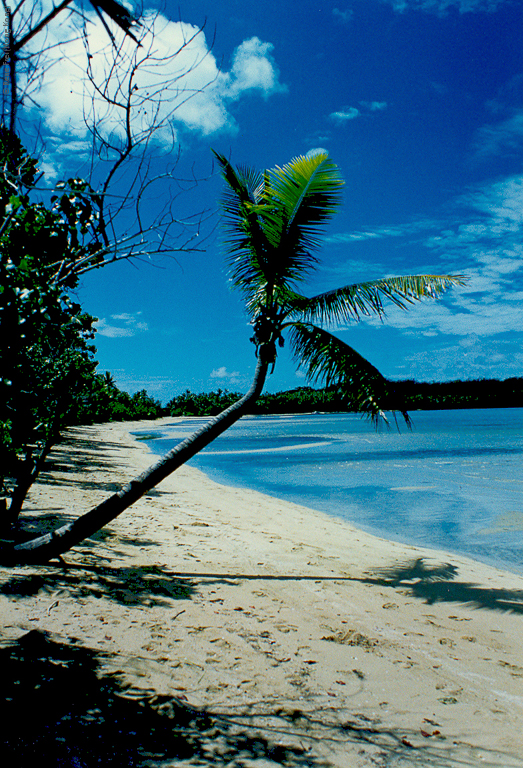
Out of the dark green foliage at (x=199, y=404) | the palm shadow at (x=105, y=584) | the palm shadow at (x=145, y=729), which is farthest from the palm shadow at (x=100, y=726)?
the dark green foliage at (x=199, y=404)

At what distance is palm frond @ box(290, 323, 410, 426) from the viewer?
7008mm

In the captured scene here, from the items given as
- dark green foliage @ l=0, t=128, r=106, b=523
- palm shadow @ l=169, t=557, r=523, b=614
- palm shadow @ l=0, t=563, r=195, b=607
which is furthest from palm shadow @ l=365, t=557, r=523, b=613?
dark green foliage @ l=0, t=128, r=106, b=523

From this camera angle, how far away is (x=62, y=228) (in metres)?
3.65

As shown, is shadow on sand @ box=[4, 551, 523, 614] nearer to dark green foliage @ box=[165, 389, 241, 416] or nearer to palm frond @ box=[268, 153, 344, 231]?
palm frond @ box=[268, 153, 344, 231]

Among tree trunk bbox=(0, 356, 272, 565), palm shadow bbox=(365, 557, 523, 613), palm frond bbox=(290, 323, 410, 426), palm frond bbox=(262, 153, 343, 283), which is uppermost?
palm frond bbox=(262, 153, 343, 283)

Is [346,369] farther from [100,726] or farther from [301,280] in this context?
[100,726]

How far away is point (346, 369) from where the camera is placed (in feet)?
23.1

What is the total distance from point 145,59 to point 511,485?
17.1m

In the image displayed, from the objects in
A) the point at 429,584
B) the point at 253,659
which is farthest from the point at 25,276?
the point at 429,584

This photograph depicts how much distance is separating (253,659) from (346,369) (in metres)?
4.17

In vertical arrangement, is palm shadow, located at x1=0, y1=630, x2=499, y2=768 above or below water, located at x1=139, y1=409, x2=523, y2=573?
above

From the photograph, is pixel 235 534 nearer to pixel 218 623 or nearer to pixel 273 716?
pixel 218 623

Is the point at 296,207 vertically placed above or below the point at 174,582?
above

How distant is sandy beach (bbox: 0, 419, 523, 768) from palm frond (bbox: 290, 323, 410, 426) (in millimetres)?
2256
